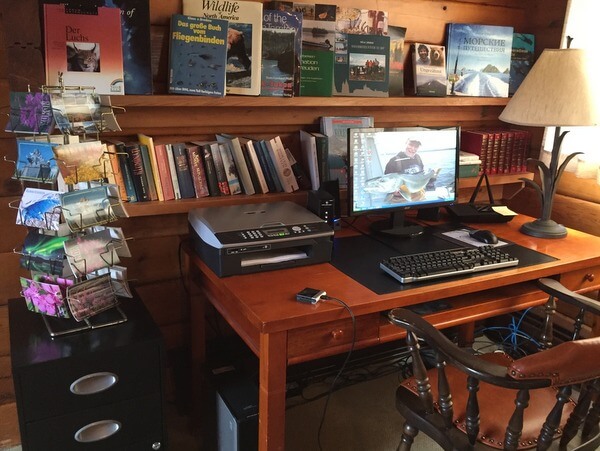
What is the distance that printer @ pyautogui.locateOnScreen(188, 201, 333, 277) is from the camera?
1.61 meters

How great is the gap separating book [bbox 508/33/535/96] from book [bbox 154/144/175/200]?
67.1 inches

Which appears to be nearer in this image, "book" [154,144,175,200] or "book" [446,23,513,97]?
"book" [154,144,175,200]

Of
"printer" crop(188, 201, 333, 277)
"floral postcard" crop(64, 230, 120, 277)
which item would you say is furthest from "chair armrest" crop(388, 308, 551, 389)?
"floral postcard" crop(64, 230, 120, 277)

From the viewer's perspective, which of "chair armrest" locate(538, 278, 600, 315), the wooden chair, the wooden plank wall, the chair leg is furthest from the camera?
the wooden plank wall

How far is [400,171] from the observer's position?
202 centimetres

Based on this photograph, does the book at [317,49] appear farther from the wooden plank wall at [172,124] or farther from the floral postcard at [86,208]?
the floral postcard at [86,208]

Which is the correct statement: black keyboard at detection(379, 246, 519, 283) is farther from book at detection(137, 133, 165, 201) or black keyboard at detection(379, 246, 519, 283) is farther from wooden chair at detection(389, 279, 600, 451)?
book at detection(137, 133, 165, 201)

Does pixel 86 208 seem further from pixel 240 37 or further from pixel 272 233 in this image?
pixel 240 37

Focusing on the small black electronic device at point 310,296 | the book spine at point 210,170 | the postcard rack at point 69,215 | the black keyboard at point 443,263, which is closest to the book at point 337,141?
the book spine at point 210,170

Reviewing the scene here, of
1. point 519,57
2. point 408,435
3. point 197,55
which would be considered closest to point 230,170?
point 197,55

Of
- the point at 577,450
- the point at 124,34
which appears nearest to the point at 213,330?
the point at 124,34

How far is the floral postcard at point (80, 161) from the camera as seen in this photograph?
1427 mm

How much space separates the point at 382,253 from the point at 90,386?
3.33 feet

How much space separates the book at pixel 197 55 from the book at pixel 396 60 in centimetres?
77
